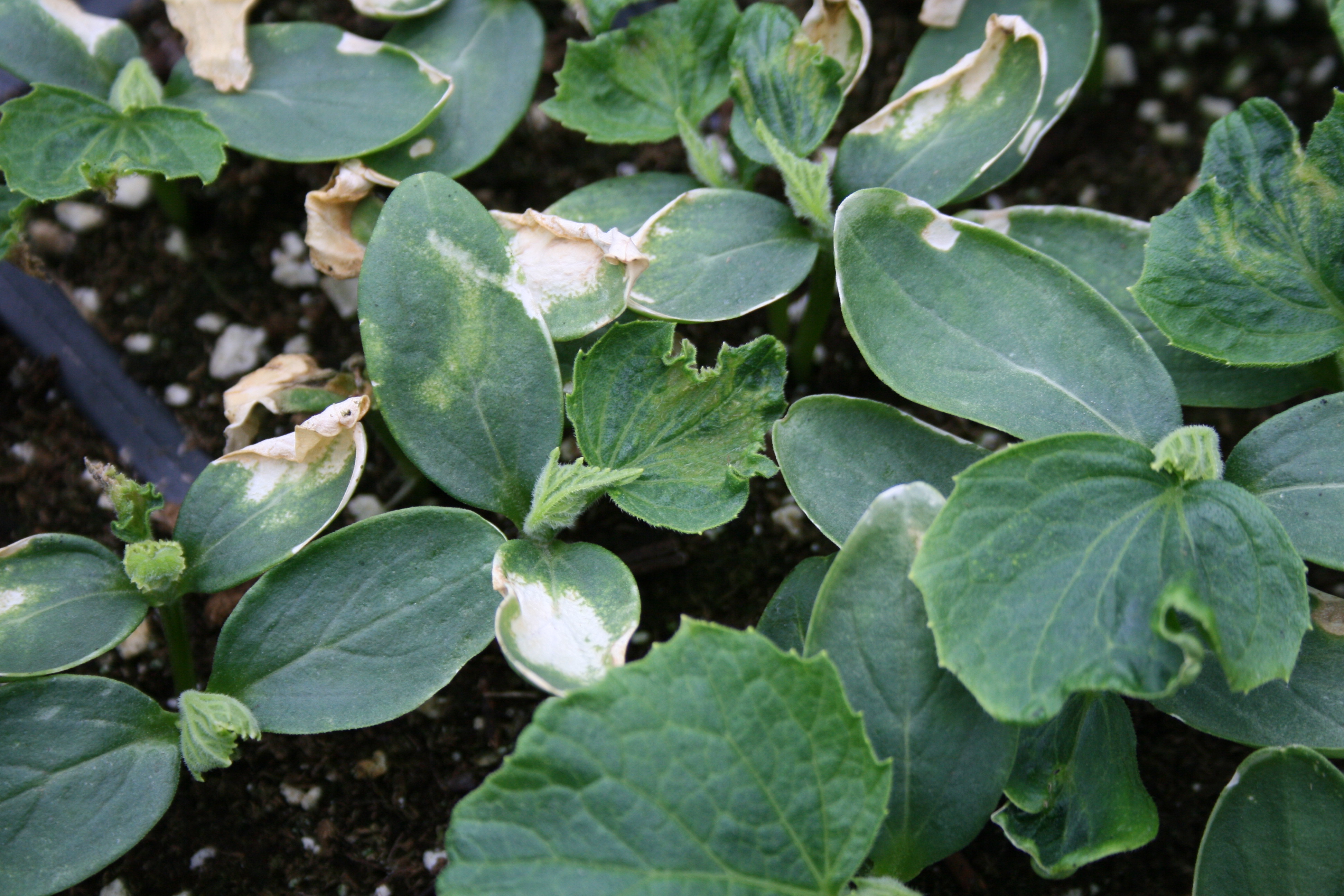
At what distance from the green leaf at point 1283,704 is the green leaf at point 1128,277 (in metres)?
0.25

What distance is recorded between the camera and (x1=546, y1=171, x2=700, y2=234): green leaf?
1070mm

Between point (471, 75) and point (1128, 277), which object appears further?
point (471, 75)

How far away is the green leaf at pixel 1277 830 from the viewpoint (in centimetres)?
82

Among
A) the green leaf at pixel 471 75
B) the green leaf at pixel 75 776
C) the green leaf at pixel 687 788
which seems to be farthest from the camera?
the green leaf at pixel 471 75

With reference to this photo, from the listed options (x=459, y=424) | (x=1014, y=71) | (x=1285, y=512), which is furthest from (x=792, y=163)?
(x=1285, y=512)

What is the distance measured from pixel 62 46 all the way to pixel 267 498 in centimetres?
62

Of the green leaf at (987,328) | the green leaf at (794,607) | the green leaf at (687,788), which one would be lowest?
the green leaf at (794,607)

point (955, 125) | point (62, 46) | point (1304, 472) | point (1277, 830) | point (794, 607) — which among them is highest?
point (62, 46)

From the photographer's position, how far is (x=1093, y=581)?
770 millimetres

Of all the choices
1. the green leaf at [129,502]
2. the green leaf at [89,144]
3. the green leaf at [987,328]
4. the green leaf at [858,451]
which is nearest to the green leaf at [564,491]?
the green leaf at [858,451]

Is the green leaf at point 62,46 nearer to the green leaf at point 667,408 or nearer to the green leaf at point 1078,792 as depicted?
the green leaf at point 667,408

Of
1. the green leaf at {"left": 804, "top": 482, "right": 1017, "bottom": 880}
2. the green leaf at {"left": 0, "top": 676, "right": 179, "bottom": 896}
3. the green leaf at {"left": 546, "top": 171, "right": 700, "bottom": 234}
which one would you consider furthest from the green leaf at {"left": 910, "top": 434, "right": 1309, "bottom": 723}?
the green leaf at {"left": 0, "top": 676, "right": 179, "bottom": 896}

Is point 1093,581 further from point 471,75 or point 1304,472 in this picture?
point 471,75

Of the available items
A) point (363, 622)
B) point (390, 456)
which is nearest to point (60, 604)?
point (363, 622)
